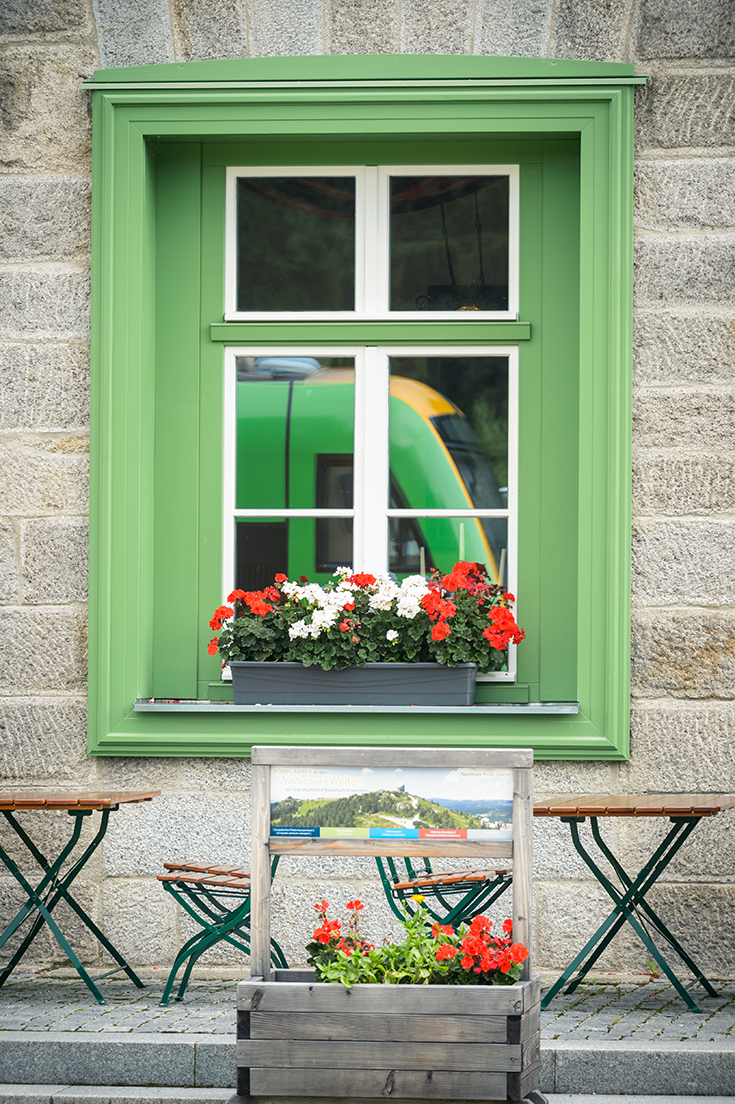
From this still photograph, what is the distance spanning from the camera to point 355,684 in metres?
4.90

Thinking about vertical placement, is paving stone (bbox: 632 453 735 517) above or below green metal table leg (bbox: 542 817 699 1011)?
above

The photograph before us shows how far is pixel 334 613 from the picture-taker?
4.86 metres

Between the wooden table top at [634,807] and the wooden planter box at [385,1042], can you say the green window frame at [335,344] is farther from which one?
the wooden planter box at [385,1042]

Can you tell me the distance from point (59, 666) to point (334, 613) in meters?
1.21

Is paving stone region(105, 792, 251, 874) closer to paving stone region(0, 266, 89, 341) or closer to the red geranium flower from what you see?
the red geranium flower

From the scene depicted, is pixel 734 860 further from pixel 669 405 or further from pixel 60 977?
pixel 60 977

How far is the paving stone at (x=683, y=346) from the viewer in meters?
4.88

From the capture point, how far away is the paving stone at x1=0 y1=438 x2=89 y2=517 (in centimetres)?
504

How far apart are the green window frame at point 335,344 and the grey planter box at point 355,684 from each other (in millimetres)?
86

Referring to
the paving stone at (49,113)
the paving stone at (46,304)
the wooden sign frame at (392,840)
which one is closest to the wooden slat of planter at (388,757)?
the wooden sign frame at (392,840)

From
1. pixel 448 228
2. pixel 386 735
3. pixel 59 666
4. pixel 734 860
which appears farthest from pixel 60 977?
pixel 448 228

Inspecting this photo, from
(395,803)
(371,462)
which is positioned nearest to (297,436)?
(371,462)

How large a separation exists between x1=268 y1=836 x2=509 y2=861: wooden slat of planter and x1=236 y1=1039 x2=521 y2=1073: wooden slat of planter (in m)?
0.47

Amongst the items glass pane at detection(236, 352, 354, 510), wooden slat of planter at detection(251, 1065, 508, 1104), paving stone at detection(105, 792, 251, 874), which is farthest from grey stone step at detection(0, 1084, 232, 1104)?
glass pane at detection(236, 352, 354, 510)
